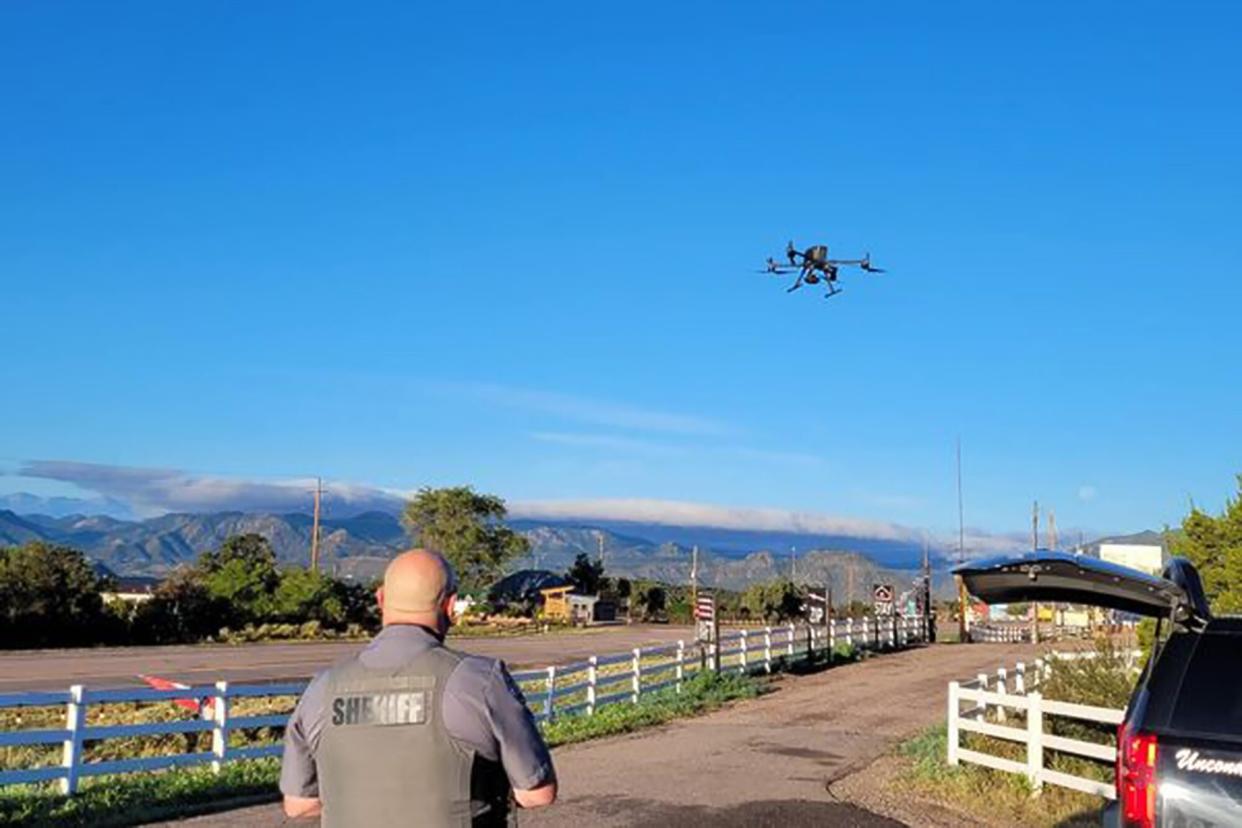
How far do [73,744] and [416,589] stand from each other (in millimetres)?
10075

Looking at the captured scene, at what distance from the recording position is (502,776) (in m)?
3.96

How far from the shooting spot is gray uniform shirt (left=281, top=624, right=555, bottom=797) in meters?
3.85

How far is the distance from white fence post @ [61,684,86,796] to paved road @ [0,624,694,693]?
16564 millimetres

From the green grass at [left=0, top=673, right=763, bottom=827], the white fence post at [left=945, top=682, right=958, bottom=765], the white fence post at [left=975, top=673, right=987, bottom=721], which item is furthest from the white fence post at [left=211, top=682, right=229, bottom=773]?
the white fence post at [left=975, top=673, right=987, bottom=721]

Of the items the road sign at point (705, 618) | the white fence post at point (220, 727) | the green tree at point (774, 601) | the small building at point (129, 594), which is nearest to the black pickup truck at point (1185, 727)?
the white fence post at point (220, 727)

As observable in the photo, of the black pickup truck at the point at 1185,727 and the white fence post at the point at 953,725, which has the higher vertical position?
the black pickup truck at the point at 1185,727

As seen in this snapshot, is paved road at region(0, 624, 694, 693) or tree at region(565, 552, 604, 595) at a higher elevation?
tree at region(565, 552, 604, 595)

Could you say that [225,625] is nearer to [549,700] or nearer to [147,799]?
[549,700]

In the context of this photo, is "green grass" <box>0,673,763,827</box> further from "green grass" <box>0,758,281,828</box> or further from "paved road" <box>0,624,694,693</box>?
"paved road" <box>0,624,694,693</box>

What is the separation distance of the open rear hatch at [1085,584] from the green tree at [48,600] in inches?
1865

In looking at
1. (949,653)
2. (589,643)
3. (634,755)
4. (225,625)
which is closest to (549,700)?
(634,755)

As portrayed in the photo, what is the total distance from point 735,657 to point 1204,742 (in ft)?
94.6

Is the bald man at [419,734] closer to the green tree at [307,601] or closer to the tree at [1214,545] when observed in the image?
the tree at [1214,545]

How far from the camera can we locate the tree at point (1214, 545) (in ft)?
57.9
